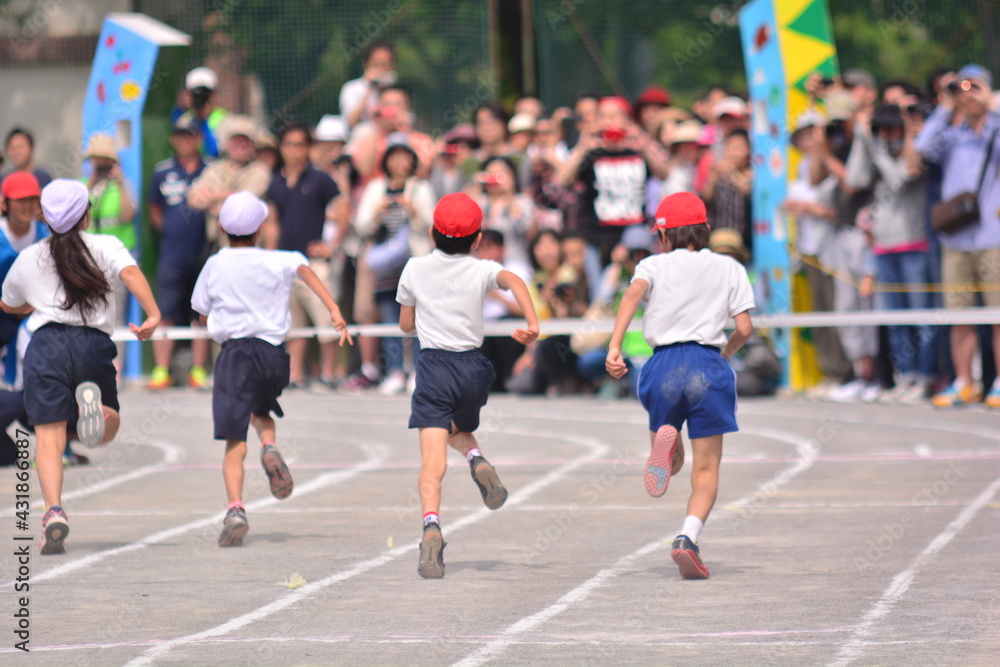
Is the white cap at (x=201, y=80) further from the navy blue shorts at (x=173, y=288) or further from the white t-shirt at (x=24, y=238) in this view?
the white t-shirt at (x=24, y=238)

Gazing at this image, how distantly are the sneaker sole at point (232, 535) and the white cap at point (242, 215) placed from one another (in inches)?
63.9

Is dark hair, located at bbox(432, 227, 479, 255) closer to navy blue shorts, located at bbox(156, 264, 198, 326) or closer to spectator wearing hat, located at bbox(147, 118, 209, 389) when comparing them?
spectator wearing hat, located at bbox(147, 118, 209, 389)

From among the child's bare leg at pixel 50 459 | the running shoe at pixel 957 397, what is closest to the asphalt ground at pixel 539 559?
the child's bare leg at pixel 50 459

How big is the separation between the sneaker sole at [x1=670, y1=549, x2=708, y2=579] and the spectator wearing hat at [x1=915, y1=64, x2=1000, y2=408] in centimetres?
757

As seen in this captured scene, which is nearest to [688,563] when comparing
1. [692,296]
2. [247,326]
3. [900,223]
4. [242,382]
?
[692,296]

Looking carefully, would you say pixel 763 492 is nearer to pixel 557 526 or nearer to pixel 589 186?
pixel 557 526

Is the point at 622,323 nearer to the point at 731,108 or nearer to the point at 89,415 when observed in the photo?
the point at 89,415

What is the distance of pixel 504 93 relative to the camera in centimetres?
2408

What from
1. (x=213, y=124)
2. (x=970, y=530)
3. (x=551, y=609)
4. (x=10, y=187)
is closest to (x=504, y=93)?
(x=213, y=124)

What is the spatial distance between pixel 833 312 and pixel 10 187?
846 cm

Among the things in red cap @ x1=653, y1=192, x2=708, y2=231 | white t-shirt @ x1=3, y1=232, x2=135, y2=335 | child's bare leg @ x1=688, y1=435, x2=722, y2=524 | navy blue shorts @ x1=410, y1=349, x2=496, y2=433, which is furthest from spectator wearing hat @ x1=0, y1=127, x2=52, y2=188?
child's bare leg @ x1=688, y1=435, x2=722, y2=524

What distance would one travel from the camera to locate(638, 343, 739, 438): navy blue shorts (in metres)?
8.22

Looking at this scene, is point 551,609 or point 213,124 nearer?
point 551,609

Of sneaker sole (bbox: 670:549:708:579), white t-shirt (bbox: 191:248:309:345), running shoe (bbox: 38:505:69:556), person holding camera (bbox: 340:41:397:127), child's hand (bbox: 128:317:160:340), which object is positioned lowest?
sneaker sole (bbox: 670:549:708:579)
